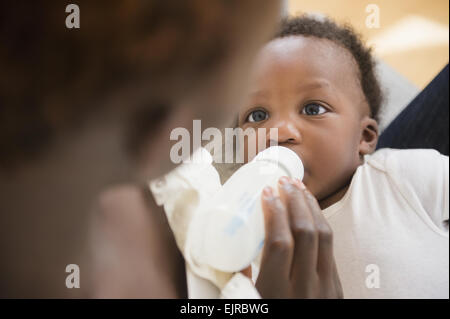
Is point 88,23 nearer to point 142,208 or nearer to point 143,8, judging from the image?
point 143,8

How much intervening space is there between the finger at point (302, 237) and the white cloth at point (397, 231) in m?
0.09

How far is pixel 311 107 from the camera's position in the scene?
56cm

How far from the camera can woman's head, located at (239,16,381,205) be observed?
0.55 metres

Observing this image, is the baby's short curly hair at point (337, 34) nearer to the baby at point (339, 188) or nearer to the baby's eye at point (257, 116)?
the baby at point (339, 188)

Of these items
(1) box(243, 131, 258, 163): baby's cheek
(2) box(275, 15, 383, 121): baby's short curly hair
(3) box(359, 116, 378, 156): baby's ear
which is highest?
(2) box(275, 15, 383, 121): baby's short curly hair

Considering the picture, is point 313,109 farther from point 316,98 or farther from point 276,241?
point 276,241

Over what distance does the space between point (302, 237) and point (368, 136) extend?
0.29 m

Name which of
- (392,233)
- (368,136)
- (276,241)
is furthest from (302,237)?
(368,136)

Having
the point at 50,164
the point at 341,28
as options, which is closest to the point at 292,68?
the point at 341,28

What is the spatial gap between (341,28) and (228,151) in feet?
0.84

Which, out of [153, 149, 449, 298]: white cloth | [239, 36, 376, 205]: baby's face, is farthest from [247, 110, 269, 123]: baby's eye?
[153, 149, 449, 298]: white cloth

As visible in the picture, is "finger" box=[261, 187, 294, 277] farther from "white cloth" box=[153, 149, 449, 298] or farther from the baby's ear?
the baby's ear
